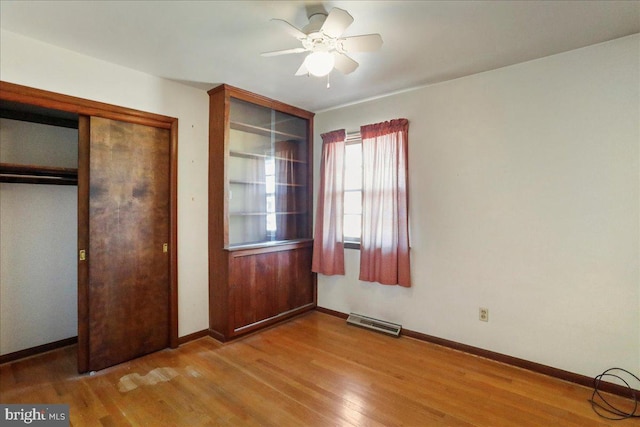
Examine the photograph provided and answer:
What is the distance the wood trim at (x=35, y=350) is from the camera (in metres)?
2.64

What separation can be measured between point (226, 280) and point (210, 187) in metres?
1.02

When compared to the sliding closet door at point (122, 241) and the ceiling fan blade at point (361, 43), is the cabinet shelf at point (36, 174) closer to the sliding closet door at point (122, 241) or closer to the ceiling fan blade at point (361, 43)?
the sliding closet door at point (122, 241)

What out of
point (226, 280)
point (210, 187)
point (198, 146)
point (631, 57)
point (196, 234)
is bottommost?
point (226, 280)

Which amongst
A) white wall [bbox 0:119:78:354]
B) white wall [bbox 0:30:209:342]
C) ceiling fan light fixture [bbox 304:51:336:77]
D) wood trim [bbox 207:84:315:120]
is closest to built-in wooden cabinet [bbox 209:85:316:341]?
wood trim [bbox 207:84:315:120]

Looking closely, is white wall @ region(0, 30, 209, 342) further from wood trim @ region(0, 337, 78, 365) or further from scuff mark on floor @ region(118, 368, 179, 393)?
scuff mark on floor @ region(118, 368, 179, 393)

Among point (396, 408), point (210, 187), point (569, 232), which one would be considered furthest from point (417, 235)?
point (210, 187)

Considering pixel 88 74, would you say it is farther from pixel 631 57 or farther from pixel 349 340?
pixel 631 57

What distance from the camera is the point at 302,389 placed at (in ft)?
7.50

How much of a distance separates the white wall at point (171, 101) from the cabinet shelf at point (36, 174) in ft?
2.18

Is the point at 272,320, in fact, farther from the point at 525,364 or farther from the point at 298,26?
the point at 298,26

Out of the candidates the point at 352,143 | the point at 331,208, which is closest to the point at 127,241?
the point at 331,208

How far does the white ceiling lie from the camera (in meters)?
1.85

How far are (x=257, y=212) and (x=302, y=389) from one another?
2013mm

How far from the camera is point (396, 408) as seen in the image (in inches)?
81.6
